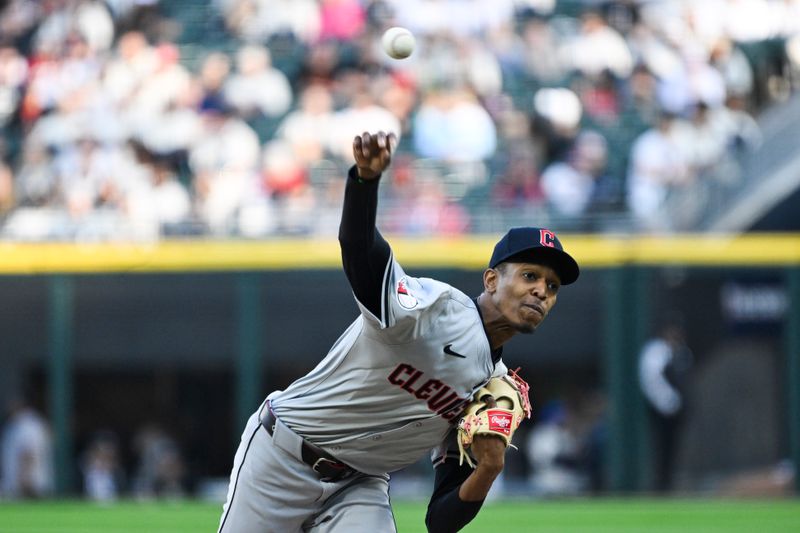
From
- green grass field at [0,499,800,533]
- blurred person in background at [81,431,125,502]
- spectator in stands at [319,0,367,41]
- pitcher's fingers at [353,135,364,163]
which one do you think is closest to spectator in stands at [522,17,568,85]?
spectator in stands at [319,0,367,41]

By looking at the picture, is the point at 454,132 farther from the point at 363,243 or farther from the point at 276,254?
the point at 363,243

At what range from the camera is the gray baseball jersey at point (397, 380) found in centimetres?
449

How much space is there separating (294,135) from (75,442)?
3.62 meters

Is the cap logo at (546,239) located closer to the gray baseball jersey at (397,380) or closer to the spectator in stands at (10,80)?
the gray baseball jersey at (397,380)

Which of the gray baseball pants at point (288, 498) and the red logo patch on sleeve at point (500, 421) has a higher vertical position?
the red logo patch on sleeve at point (500, 421)

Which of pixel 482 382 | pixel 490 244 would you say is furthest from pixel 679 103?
pixel 482 382

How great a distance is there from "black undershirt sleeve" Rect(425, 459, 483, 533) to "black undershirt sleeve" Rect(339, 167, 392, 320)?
2.96 feet

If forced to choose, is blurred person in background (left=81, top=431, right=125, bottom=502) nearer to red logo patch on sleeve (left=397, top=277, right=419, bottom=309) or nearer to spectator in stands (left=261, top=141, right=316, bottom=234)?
spectator in stands (left=261, top=141, right=316, bottom=234)

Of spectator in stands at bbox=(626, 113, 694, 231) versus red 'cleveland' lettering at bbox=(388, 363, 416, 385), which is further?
spectator in stands at bbox=(626, 113, 694, 231)

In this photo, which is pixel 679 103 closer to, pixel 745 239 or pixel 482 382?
pixel 745 239

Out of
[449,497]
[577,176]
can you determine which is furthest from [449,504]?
[577,176]

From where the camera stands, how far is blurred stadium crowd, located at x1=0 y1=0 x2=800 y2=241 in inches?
537

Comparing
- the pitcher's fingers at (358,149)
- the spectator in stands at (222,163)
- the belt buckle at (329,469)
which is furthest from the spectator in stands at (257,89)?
the pitcher's fingers at (358,149)

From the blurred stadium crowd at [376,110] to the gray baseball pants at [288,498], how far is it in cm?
842
